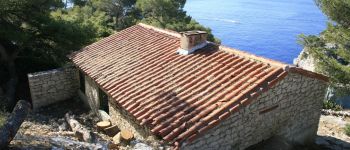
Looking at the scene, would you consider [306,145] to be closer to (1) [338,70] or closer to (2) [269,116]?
(2) [269,116]

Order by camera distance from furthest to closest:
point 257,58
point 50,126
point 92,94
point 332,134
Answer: point 332,134, point 92,94, point 50,126, point 257,58

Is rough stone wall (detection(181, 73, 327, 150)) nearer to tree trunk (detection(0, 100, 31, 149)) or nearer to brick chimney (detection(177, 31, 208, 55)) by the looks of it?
→ brick chimney (detection(177, 31, 208, 55))

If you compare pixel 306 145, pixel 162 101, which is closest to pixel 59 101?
pixel 162 101

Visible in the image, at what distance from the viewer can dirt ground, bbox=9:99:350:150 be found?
25.3 feet

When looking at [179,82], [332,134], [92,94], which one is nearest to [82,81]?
[92,94]

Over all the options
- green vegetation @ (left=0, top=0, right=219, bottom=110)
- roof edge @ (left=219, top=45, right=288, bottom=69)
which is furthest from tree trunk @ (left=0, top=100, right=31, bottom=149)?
Answer: green vegetation @ (left=0, top=0, right=219, bottom=110)

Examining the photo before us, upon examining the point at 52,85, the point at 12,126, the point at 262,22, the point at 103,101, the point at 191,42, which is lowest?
the point at 262,22

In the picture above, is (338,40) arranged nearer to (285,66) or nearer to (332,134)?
(332,134)

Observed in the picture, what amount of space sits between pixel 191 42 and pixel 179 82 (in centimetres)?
199

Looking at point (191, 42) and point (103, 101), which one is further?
point (103, 101)

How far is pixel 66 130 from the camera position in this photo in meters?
11.1

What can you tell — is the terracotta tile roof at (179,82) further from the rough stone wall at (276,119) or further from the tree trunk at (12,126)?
the tree trunk at (12,126)

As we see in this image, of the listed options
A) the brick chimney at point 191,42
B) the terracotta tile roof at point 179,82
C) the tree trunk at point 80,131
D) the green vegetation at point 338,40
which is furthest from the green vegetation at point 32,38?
the green vegetation at point 338,40

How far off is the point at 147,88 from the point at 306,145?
5.33 meters
